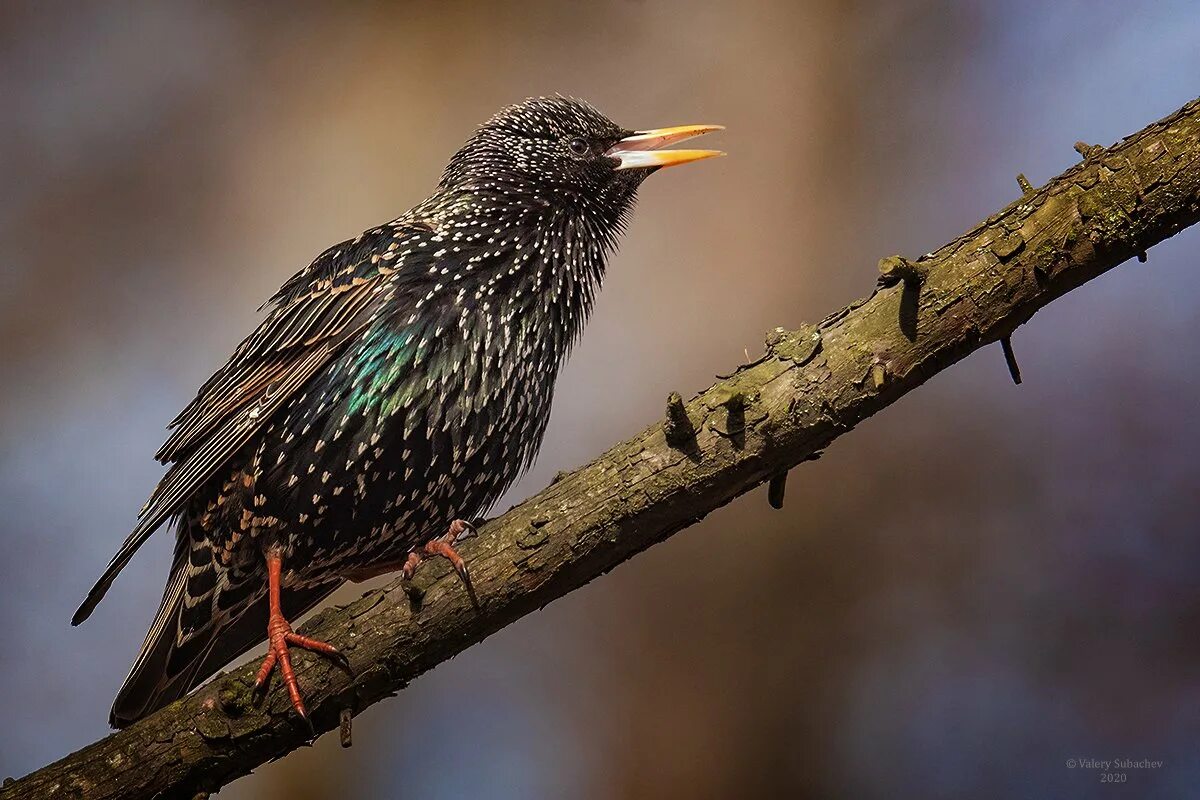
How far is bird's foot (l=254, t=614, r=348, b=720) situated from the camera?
7.25 feet

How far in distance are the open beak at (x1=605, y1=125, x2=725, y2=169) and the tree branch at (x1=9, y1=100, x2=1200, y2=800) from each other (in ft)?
3.05

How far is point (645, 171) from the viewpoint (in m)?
2.80

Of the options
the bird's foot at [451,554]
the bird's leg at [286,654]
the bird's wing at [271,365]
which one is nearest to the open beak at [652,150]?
the bird's wing at [271,365]

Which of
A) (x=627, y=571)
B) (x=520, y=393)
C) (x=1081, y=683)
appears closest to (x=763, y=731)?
(x=627, y=571)

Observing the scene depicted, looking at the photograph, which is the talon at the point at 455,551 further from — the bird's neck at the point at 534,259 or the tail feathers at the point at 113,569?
the tail feathers at the point at 113,569

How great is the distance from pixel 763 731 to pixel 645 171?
1.98m

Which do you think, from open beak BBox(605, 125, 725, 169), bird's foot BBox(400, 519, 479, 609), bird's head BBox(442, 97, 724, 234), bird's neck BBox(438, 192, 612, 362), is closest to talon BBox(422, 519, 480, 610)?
bird's foot BBox(400, 519, 479, 609)

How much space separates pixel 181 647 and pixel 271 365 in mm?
795

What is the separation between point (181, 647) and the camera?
2799mm

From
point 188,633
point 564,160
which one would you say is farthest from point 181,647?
point 564,160

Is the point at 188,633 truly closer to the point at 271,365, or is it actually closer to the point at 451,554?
the point at 271,365

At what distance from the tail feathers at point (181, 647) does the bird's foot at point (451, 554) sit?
0.73 metres

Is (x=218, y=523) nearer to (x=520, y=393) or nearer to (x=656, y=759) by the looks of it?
(x=520, y=393)

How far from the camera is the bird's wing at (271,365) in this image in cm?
256
